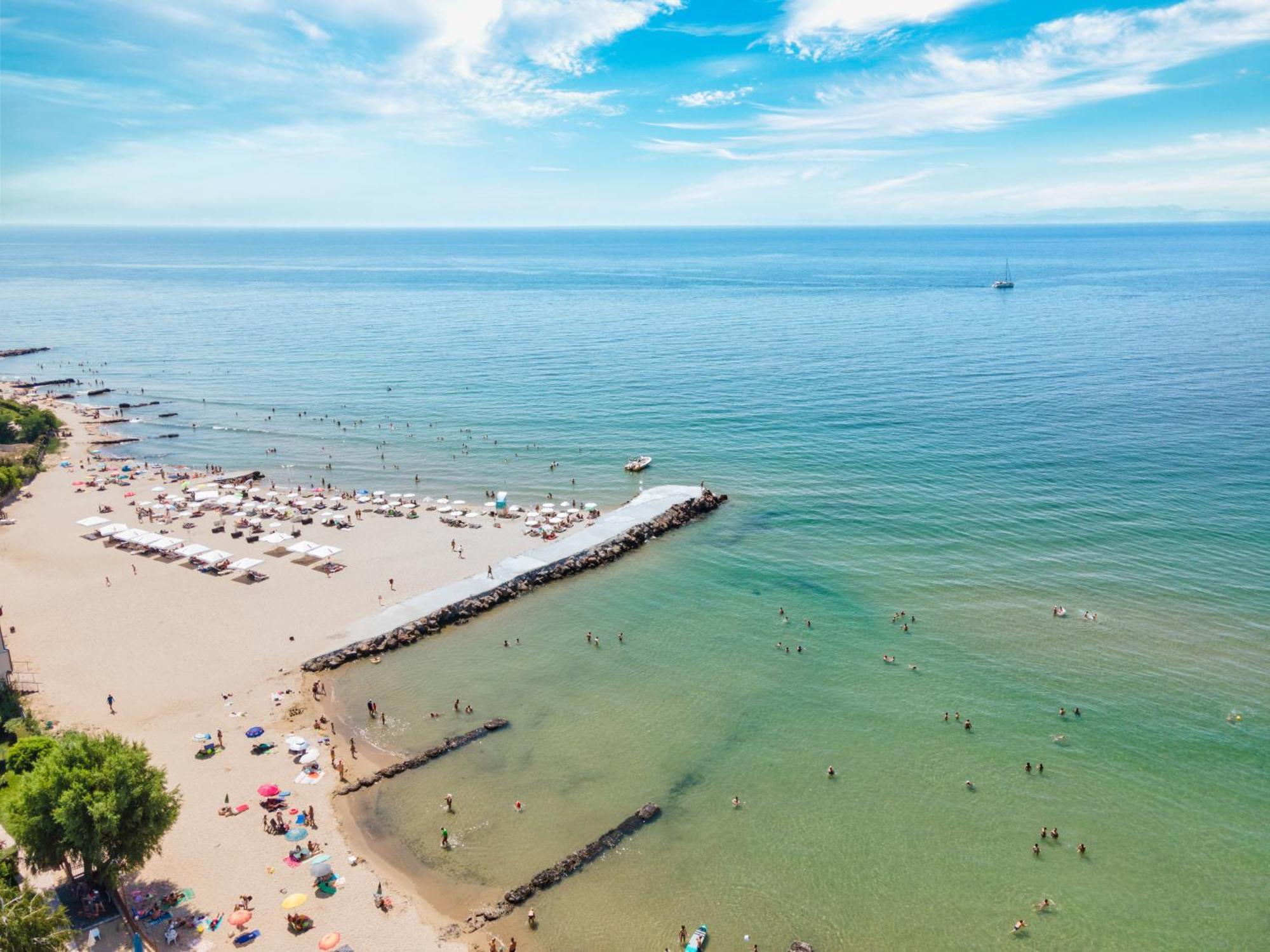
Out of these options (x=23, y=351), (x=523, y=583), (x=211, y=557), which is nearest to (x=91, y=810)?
(x=523, y=583)

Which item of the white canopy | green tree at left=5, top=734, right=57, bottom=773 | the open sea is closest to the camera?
green tree at left=5, top=734, right=57, bottom=773

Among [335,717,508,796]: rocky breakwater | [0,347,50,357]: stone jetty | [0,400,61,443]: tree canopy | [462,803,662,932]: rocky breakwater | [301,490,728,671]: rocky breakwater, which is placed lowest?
[462,803,662,932]: rocky breakwater

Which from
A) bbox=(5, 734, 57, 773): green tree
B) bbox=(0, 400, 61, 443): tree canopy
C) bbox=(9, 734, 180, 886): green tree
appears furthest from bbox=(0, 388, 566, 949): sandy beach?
bbox=(0, 400, 61, 443): tree canopy

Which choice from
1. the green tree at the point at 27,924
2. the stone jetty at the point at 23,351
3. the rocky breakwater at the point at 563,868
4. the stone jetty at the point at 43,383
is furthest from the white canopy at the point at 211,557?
the stone jetty at the point at 23,351

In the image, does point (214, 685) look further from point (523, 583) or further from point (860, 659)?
point (860, 659)

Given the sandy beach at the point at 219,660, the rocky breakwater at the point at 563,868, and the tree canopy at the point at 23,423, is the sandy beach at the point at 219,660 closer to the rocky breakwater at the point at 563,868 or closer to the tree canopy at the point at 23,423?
the rocky breakwater at the point at 563,868

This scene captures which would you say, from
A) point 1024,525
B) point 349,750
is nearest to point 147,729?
point 349,750

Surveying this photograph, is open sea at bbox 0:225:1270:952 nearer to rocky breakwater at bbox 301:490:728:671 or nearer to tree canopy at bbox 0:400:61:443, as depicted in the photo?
rocky breakwater at bbox 301:490:728:671
